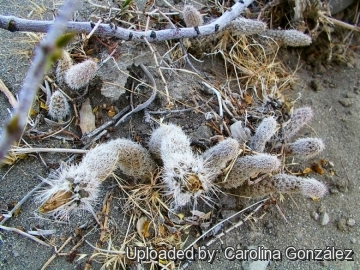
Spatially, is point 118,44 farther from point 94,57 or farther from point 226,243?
point 226,243

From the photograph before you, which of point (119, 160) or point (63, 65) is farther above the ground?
point (63, 65)

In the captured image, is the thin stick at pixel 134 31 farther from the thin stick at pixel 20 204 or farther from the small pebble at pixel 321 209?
the small pebble at pixel 321 209

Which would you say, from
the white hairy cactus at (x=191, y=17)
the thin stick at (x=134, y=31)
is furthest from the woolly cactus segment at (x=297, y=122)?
the white hairy cactus at (x=191, y=17)

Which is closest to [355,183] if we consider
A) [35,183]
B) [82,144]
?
[82,144]

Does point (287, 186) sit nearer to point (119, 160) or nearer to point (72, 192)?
point (119, 160)

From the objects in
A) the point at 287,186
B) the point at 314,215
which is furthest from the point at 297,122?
the point at 314,215

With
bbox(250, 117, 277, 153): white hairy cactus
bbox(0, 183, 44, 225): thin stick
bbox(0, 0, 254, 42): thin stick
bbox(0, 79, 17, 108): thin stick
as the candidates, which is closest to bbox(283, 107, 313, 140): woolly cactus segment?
bbox(250, 117, 277, 153): white hairy cactus

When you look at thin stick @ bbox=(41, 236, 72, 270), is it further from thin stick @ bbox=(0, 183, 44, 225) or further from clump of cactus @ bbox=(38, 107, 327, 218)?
thin stick @ bbox=(0, 183, 44, 225)
